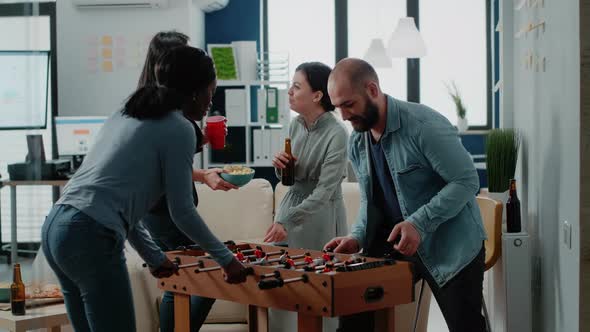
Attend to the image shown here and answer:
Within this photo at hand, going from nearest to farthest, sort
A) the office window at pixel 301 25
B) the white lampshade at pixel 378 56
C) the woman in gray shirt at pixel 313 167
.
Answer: the woman in gray shirt at pixel 313 167 < the white lampshade at pixel 378 56 < the office window at pixel 301 25

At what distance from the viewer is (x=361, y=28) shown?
26.9 feet

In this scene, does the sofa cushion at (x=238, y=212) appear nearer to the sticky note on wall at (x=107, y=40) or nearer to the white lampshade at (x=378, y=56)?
the white lampshade at (x=378, y=56)

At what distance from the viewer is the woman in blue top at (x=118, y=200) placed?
230 cm

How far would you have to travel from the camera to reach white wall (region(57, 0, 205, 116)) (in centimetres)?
708

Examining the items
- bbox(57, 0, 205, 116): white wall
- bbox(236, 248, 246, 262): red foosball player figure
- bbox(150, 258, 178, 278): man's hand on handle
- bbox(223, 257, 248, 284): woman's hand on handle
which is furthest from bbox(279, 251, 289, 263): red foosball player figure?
bbox(57, 0, 205, 116): white wall

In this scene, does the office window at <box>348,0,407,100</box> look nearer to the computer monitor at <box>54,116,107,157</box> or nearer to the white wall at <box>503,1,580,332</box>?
the computer monitor at <box>54,116,107,157</box>

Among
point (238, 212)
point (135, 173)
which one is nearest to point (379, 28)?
point (238, 212)

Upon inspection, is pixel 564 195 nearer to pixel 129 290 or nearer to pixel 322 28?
pixel 129 290

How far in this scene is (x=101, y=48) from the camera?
711 centimetres

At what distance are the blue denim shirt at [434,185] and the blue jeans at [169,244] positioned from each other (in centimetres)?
76

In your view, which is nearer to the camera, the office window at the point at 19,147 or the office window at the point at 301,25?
the office window at the point at 19,147

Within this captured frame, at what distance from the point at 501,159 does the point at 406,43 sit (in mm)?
3039

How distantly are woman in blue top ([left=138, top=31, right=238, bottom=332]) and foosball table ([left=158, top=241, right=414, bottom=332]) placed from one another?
0.65ft

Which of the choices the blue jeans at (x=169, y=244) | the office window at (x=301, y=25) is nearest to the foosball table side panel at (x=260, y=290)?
the blue jeans at (x=169, y=244)
